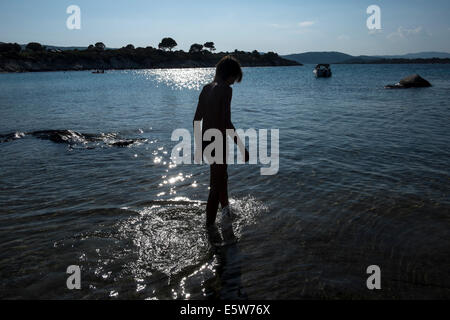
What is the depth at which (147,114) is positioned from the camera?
858 inches

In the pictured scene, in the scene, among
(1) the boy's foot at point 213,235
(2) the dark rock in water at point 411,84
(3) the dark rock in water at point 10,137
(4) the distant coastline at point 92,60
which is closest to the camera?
(1) the boy's foot at point 213,235

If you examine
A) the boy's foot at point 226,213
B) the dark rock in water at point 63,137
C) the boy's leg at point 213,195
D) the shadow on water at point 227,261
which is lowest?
the shadow on water at point 227,261

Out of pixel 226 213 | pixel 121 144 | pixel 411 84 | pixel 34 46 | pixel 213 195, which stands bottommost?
pixel 226 213

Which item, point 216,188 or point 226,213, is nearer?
point 216,188

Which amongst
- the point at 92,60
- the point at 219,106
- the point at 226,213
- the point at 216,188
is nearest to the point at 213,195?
the point at 216,188

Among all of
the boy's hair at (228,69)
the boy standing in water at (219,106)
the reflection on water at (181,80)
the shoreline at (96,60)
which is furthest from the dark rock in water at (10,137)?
the shoreline at (96,60)

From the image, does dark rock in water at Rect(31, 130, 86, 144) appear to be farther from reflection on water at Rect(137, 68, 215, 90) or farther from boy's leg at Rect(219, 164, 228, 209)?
reflection on water at Rect(137, 68, 215, 90)

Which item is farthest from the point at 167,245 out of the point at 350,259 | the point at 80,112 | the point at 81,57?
the point at 81,57

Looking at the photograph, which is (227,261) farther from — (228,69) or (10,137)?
(10,137)

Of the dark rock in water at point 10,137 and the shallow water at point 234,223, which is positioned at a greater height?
the dark rock in water at point 10,137

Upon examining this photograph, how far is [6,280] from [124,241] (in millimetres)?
1674

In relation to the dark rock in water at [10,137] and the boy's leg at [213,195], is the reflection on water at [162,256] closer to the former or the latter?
the boy's leg at [213,195]

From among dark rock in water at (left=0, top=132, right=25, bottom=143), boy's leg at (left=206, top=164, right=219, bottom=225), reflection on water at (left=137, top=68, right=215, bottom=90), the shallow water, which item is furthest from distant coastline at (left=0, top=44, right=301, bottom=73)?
boy's leg at (left=206, top=164, right=219, bottom=225)
